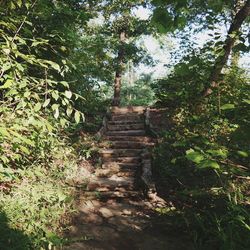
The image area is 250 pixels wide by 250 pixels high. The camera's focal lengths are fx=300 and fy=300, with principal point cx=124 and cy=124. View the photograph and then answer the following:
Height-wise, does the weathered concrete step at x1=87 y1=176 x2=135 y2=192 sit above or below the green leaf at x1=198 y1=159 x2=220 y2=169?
below

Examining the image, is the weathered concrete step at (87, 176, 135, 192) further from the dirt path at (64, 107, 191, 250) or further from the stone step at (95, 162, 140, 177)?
the stone step at (95, 162, 140, 177)

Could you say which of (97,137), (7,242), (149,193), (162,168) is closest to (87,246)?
(7,242)

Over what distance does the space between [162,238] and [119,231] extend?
79cm

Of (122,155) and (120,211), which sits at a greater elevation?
(122,155)

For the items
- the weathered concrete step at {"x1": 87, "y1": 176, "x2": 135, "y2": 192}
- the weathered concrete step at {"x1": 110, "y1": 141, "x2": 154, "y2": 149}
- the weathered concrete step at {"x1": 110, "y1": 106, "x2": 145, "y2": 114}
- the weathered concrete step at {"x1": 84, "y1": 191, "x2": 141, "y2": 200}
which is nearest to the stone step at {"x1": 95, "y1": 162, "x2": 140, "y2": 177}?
the weathered concrete step at {"x1": 87, "y1": 176, "x2": 135, "y2": 192}

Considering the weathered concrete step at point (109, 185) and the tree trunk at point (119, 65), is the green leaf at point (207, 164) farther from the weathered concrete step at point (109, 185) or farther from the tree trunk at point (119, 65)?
the tree trunk at point (119, 65)

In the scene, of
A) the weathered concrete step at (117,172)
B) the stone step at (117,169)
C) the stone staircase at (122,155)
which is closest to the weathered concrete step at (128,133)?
the stone staircase at (122,155)

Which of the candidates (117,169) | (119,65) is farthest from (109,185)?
(119,65)

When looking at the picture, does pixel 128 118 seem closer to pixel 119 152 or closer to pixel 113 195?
pixel 119 152

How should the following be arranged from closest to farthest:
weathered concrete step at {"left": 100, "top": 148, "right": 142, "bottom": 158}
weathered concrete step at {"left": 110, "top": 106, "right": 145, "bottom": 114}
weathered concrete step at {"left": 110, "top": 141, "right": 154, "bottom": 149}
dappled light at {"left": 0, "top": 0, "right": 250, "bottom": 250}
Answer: dappled light at {"left": 0, "top": 0, "right": 250, "bottom": 250} → weathered concrete step at {"left": 100, "top": 148, "right": 142, "bottom": 158} → weathered concrete step at {"left": 110, "top": 141, "right": 154, "bottom": 149} → weathered concrete step at {"left": 110, "top": 106, "right": 145, "bottom": 114}

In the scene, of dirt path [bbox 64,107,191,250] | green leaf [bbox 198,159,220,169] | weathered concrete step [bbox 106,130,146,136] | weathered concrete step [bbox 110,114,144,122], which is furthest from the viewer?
weathered concrete step [bbox 110,114,144,122]

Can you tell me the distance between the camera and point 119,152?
30.2ft

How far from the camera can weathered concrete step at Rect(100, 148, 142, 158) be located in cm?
911

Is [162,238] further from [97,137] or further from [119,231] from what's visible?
[97,137]
